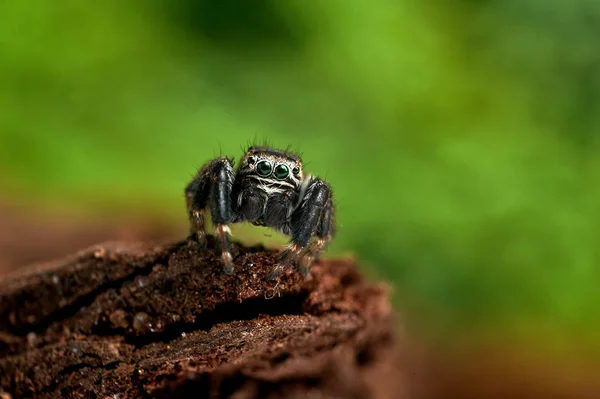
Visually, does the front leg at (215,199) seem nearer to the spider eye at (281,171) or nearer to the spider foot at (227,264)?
the spider foot at (227,264)

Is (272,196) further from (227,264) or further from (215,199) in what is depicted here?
(227,264)

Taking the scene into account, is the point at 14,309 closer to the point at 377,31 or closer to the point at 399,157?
the point at 399,157

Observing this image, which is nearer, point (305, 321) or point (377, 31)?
point (305, 321)

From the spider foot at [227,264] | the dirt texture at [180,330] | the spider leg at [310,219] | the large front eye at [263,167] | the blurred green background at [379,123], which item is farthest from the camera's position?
the blurred green background at [379,123]

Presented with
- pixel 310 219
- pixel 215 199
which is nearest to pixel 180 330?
pixel 215 199

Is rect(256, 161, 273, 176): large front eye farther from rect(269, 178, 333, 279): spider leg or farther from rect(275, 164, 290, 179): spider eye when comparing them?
rect(269, 178, 333, 279): spider leg

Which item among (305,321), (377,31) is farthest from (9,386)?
(377,31)

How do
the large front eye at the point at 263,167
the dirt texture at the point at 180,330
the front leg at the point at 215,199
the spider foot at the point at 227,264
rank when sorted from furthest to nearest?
the large front eye at the point at 263,167, the front leg at the point at 215,199, the spider foot at the point at 227,264, the dirt texture at the point at 180,330

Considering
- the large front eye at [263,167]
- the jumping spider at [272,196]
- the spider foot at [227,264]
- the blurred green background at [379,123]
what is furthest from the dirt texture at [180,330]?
the blurred green background at [379,123]
